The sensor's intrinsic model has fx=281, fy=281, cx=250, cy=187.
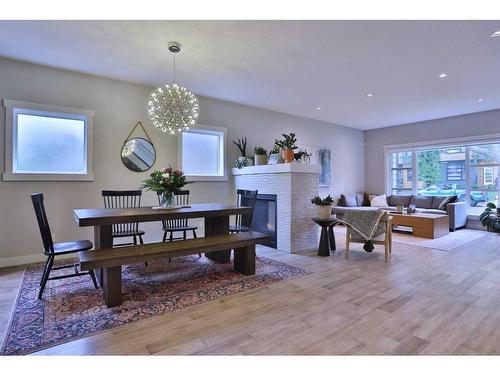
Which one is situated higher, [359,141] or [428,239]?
[359,141]

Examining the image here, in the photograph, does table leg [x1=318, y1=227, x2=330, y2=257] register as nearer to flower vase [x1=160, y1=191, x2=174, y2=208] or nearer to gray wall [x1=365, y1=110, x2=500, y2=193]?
flower vase [x1=160, y1=191, x2=174, y2=208]

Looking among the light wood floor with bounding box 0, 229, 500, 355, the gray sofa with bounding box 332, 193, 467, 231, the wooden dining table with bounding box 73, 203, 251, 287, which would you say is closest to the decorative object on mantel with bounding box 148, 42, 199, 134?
the wooden dining table with bounding box 73, 203, 251, 287

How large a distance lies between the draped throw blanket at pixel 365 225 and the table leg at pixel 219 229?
1.71m

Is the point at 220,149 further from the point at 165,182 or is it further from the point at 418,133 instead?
→ the point at 418,133

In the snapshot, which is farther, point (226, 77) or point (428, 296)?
point (226, 77)

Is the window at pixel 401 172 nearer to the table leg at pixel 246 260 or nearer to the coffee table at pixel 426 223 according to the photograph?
the coffee table at pixel 426 223

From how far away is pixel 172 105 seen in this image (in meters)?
→ 3.22

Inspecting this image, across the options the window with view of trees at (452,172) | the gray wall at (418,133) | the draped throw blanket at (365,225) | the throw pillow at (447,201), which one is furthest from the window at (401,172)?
the draped throw blanket at (365,225)

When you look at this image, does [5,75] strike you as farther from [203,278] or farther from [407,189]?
[407,189]

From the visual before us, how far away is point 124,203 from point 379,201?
6.33 meters

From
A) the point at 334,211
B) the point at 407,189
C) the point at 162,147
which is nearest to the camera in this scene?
the point at 162,147

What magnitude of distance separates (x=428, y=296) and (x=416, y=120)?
6.04m
